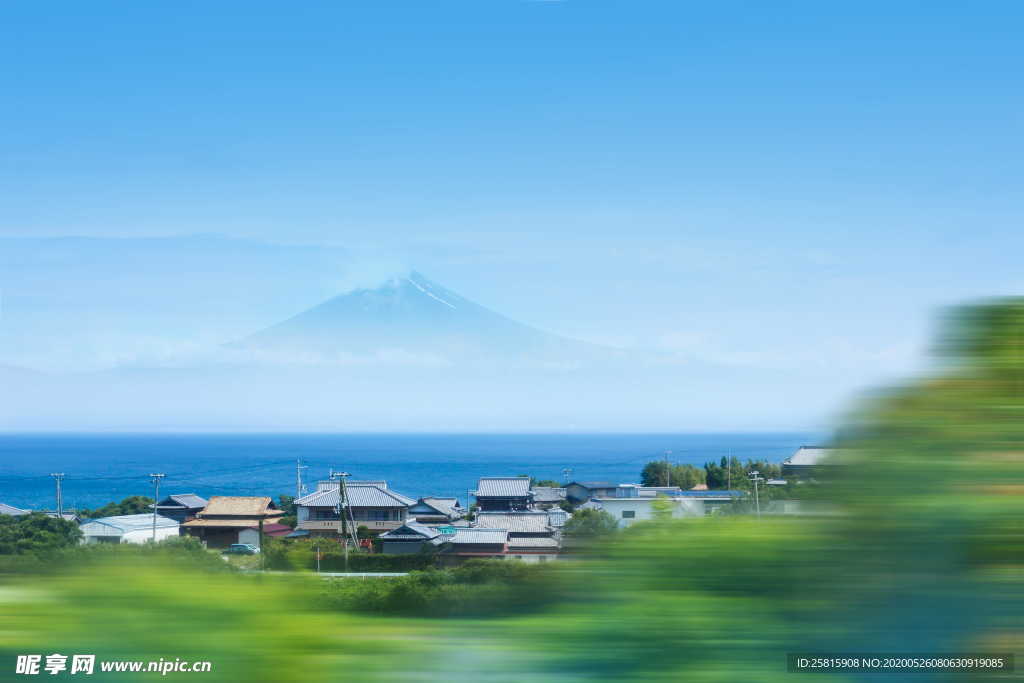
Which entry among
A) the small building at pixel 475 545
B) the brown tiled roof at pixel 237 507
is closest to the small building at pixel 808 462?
the small building at pixel 475 545

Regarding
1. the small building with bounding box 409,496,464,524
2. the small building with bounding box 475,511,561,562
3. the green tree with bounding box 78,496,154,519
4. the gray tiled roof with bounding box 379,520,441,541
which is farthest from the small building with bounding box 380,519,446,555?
the green tree with bounding box 78,496,154,519

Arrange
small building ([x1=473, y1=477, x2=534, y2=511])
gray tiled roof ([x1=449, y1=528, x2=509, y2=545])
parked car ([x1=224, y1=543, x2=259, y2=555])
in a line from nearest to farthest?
1. parked car ([x1=224, y1=543, x2=259, y2=555])
2. gray tiled roof ([x1=449, y1=528, x2=509, y2=545])
3. small building ([x1=473, y1=477, x2=534, y2=511])

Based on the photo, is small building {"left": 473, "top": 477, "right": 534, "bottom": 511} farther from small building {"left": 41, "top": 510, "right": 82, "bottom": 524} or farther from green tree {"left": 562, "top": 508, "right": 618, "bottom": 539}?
small building {"left": 41, "top": 510, "right": 82, "bottom": 524}

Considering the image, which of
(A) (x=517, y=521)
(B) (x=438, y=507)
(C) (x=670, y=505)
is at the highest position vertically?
→ (C) (x=670, y=505)

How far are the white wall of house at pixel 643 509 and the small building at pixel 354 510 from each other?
774mm

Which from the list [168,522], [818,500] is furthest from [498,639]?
[168,522]

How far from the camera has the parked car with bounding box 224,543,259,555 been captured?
1.34 meters

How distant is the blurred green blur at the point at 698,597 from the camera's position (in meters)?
1.14

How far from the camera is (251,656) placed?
112cm

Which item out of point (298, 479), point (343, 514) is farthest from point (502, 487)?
point (298, 479)

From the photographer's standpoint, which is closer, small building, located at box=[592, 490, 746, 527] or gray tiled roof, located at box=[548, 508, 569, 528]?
small building, located at box=[592, 490, 746, 527]

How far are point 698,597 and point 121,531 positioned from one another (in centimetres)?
109

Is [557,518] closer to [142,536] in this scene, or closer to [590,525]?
[590,525]

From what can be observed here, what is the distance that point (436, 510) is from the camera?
2.82m
